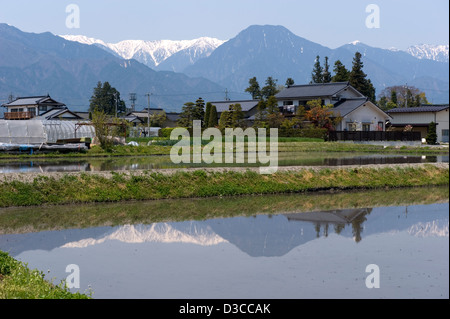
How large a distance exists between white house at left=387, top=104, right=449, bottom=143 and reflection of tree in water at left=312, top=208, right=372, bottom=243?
A: 137 feet

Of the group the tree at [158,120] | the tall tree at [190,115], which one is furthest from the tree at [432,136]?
the tree at [158,120]

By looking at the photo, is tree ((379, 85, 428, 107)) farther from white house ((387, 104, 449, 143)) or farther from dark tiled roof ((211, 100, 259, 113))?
dark tiled roof ((211, 100, 259, 113))

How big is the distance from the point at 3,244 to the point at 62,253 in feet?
6.07

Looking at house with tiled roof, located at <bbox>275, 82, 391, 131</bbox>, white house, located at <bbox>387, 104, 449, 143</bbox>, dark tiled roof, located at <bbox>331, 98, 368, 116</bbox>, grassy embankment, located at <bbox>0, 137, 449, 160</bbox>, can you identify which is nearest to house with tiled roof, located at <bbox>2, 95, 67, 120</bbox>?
house with tiled roof, located at <bbox>275, 82, 391, 131</bbox>

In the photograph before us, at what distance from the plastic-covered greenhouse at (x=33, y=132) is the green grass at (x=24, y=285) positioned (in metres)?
33.1

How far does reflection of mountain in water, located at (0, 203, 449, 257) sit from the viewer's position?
1191 centimetres

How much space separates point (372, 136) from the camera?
5247cm

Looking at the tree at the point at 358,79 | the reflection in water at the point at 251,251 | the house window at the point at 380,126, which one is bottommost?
the reflection in water at the point at 251,251

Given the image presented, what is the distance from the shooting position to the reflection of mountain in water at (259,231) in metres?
11.9

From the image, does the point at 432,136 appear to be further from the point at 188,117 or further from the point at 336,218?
the point at 336,218

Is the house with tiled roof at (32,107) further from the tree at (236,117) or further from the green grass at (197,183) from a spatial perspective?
the green grass at (197,183)

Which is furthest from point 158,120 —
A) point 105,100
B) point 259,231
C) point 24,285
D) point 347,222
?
point 24,285

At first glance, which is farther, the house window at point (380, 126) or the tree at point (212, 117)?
the tree at point (212, 117)

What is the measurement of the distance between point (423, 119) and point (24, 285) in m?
56.6
